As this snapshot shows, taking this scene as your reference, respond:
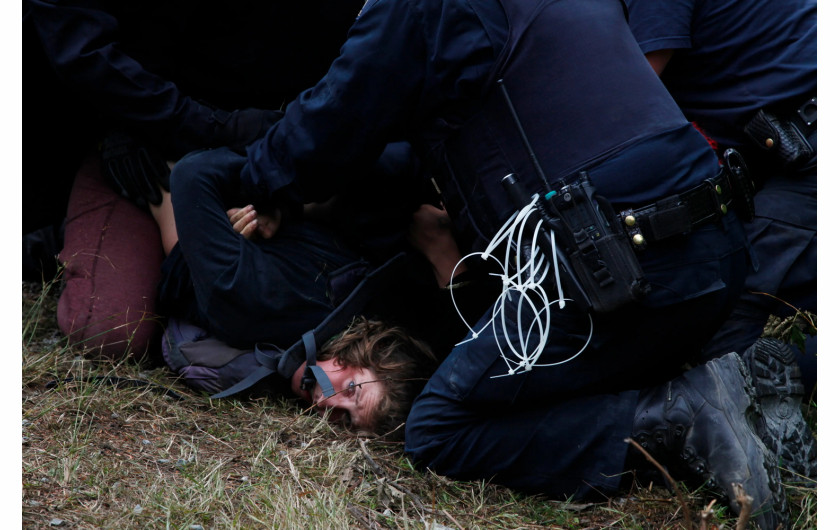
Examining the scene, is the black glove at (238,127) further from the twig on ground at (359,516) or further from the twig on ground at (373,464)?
the twig on ground at (359,516)

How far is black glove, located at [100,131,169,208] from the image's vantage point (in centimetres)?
360

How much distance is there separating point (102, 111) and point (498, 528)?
241 centimetres

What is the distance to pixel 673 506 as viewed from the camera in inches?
100

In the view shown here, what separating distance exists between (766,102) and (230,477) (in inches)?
96.6

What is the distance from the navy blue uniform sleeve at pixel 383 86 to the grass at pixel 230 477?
37.1 inches

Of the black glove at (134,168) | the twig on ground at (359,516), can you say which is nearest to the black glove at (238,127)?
the black glove at (134,168)

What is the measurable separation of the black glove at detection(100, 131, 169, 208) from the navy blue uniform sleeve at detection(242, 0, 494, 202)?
1.08 m

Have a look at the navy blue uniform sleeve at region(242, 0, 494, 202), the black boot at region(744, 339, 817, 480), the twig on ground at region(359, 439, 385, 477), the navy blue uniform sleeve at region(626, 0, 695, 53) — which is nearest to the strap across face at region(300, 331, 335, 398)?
the twig on ground at region(359, 439, 385, 477)

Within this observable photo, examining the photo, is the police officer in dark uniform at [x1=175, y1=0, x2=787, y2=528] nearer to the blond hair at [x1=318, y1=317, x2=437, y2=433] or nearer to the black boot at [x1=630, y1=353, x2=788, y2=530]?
the black boot at [x1=630, y1=353, x2=788, y2=530]

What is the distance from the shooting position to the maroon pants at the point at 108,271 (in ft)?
11.1

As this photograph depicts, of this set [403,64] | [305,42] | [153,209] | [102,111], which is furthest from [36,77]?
[403,64]

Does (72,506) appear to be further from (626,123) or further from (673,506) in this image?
(626,123)

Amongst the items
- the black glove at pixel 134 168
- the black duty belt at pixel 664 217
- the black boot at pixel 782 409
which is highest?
the black glove at pixel 134 168

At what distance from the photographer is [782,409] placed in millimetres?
2701
